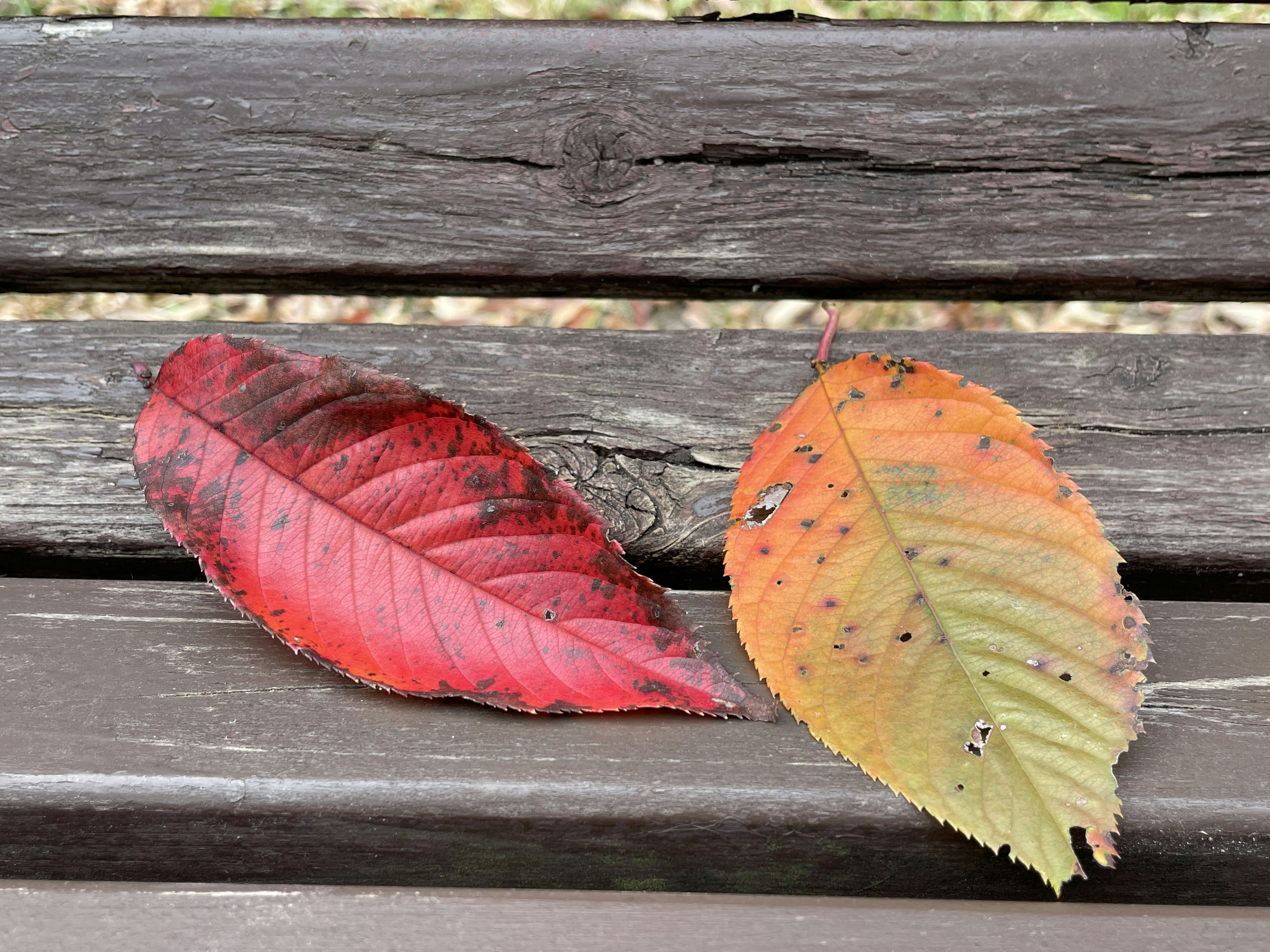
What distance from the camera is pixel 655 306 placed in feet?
5.70

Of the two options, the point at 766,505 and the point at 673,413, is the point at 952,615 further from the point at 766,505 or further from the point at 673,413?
the point at 673,413

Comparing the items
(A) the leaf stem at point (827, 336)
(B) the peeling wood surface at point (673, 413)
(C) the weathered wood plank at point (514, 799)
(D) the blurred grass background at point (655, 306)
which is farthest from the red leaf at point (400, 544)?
(D) the blurred grass background at point (655, 306)

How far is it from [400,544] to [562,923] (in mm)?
272

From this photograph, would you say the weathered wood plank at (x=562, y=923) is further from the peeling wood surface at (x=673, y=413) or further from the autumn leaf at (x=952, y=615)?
the peeling wood surface at (x=673, y=413)

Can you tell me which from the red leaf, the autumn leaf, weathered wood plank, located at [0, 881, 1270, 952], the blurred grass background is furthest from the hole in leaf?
the blurred grass background

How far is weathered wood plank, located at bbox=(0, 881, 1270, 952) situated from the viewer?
1.81ft

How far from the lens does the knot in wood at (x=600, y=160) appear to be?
35.0 inches

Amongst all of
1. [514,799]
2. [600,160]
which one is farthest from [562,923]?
[600,160]

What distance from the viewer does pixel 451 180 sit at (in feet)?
2.93

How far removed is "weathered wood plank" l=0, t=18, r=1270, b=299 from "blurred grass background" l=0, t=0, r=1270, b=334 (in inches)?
26.1

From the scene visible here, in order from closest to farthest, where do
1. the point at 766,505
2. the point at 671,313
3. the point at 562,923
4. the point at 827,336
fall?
the point at 562,923
the point at 766,505
the point at 827,336
the point at 671,313

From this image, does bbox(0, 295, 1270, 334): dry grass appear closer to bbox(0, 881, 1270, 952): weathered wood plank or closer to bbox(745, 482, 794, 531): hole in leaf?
bbox(745, 482, 794, 531): hole in leaf

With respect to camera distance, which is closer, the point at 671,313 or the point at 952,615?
the point at 952,615

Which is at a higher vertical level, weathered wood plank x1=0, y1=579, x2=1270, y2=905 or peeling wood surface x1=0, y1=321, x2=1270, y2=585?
peeling wood surface x1=0, y1=321, x2=1270, y2=585
